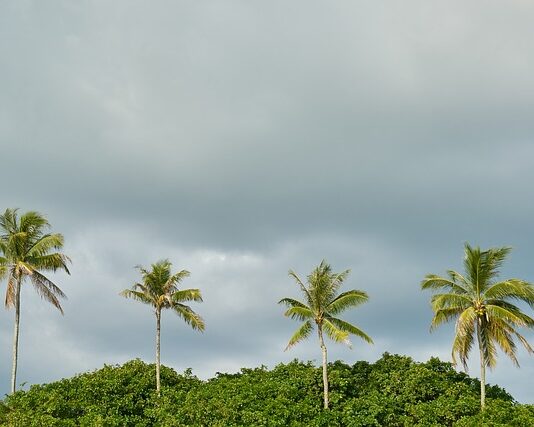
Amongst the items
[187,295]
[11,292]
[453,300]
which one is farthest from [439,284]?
[11,292]

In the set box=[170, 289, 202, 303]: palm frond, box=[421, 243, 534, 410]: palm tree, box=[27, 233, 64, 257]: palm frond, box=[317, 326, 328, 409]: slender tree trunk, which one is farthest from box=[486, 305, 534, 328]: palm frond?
box=[27, 233, 64, 257]: palm frond

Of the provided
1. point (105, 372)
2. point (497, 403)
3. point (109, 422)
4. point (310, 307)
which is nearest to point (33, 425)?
point (109, 422)

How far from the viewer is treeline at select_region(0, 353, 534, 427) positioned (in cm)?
4128

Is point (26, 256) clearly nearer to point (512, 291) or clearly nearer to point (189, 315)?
point (189, 315)

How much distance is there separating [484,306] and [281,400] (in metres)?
14.0

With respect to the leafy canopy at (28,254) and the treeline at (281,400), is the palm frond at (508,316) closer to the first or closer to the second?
the treeline at (281,400)

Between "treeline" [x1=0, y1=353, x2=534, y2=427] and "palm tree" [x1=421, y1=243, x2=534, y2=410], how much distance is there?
2878 mm

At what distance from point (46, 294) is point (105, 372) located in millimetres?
7509

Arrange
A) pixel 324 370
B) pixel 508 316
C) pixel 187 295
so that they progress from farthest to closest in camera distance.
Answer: pixel 187 295
pixel 324 370
pixel 508 316

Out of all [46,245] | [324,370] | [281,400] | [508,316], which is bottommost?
[281,400]

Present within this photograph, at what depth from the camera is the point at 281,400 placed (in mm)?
43000

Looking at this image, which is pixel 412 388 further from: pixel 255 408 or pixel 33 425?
pixel 33 425

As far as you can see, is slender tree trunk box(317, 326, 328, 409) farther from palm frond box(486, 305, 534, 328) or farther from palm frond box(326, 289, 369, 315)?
palm frond box(486, 305, 534, 328)

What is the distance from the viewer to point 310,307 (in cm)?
4591
